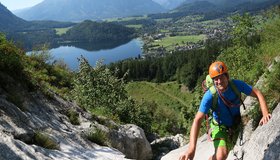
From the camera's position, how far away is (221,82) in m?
6.26

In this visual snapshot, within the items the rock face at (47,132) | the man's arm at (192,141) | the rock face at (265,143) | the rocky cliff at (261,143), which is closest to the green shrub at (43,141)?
the rock face at (47,132)

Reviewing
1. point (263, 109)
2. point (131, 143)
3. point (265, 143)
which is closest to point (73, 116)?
point (131, 143)

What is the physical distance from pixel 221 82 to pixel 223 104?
21.7 inches

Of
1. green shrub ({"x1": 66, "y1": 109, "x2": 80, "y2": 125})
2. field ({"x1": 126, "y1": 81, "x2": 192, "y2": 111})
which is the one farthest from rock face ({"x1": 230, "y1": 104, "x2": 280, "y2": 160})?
field ({"x1": 126, "y1": 81, "x2": 192, "y2": 111})

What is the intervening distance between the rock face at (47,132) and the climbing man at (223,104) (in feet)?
16.0

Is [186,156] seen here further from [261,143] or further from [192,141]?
[261,143]

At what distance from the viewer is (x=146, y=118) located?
1363 inches

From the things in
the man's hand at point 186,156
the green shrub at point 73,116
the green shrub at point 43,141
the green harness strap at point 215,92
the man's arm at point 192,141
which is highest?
the green harness strap at point 215,92

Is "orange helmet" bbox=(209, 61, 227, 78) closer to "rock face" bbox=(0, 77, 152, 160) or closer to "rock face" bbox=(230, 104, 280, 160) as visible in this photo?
"rock face" bbox=(230, 104, 280, 160)

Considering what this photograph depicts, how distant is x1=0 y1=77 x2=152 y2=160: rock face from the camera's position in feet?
29.5

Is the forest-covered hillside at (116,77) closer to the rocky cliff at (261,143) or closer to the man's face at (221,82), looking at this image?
the rocky cliff at (261,143)

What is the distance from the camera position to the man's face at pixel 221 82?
626 cm

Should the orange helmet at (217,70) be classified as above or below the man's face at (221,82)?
above

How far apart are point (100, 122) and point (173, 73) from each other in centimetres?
14519
